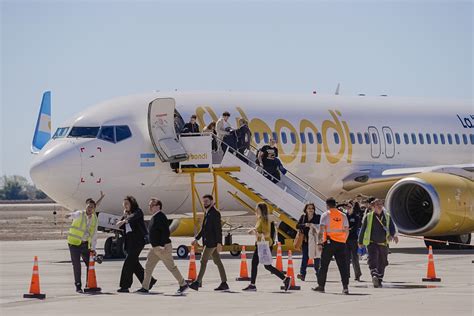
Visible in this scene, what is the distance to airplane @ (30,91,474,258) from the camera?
1190 inches

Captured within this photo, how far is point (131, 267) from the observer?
21.4 meters

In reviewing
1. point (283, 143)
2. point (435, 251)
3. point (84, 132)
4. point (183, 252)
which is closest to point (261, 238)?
point (183, 252)

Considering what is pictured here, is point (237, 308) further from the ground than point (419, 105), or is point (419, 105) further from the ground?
point (419, 105)

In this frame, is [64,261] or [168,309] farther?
[64,261]

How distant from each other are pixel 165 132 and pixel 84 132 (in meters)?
2.05

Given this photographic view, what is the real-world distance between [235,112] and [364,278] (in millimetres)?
9714

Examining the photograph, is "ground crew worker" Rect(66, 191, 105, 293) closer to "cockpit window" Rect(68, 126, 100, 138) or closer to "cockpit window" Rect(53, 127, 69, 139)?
"cockpit window" Rect(68, 126, 100, 138)

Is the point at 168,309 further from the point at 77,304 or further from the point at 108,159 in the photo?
the point at 108,159

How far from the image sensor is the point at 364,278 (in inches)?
950

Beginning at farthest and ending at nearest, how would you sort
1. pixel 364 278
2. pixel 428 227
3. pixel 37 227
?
pixel 37 227 < pixel 428 227 < pixel 364 278

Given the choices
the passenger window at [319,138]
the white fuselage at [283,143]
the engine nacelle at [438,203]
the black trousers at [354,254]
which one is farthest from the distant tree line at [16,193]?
the black trousers at [354,254]

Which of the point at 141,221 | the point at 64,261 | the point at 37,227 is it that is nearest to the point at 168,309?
the point at 141,221

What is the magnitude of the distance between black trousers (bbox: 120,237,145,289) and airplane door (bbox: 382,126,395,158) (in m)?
16.0

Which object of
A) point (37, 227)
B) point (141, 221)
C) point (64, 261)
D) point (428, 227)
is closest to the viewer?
point (141, 221)
